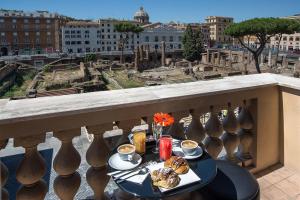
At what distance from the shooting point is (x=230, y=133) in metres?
2.49

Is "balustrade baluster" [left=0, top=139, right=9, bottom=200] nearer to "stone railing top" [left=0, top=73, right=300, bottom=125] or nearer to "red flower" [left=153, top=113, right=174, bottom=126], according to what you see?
"stone railing top" [left=0, top=73, right=300, bottom=125]

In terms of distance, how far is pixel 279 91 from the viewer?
2.76 meters

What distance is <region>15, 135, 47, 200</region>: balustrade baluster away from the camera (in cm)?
162

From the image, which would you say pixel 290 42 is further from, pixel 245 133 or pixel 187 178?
pixel 187 178

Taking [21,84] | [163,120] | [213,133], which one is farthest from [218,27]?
[163,120]

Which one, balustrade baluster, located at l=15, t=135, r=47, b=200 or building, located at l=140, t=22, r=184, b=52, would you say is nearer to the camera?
balustrade baluster, located at l=15, t=135, r=47, b=200

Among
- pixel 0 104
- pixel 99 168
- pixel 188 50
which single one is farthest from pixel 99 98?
pixel 188 50

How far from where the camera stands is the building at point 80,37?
6009 cm

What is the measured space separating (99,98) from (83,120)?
0.71ft

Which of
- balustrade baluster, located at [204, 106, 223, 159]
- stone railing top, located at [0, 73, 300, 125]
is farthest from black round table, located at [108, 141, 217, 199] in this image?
balustrade baluster, located at [204, 106, 223, 159]

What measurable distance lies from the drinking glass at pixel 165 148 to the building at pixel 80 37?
61.9 metres

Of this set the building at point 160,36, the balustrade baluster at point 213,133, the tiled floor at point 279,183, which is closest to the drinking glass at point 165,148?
the balustrade baluster at point 213,133

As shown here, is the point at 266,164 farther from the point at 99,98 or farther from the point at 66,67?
the point at 66,67

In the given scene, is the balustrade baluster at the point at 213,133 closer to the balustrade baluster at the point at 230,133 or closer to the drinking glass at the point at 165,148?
the balustrade baluster at the point at 230,133
